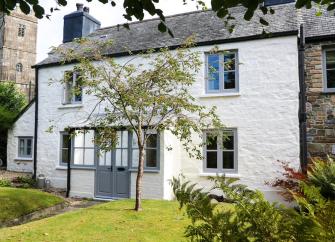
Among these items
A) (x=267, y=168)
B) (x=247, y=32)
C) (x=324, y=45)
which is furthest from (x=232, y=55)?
Answer: (x=267, y=168)

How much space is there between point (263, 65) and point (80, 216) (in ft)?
25.6

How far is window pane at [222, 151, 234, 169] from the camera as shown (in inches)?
490

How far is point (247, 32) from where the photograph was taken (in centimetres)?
1255

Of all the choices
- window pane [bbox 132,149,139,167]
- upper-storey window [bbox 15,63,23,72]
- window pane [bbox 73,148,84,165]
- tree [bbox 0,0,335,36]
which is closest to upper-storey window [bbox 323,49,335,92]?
window pane [bbox 132,149,139,167]

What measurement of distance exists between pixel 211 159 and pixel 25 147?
10.4m

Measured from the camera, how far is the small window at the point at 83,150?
13820 millimetres

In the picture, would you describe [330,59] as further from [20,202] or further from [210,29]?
[20,202]

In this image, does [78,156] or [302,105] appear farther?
[78,156]

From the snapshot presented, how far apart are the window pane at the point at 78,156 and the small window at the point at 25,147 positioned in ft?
16.1

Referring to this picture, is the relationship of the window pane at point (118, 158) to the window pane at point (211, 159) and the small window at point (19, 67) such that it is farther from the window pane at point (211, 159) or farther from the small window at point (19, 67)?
the small window at point (19, 67)

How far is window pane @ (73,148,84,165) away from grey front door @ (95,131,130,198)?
1.03 meters

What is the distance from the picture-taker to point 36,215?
9.95 meters

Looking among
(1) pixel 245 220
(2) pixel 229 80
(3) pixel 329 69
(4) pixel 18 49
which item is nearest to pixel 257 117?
(2) pixel 229 80

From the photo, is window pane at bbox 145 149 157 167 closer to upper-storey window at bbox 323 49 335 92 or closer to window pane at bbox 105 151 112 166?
window pane at bbox 105 151 112 166
